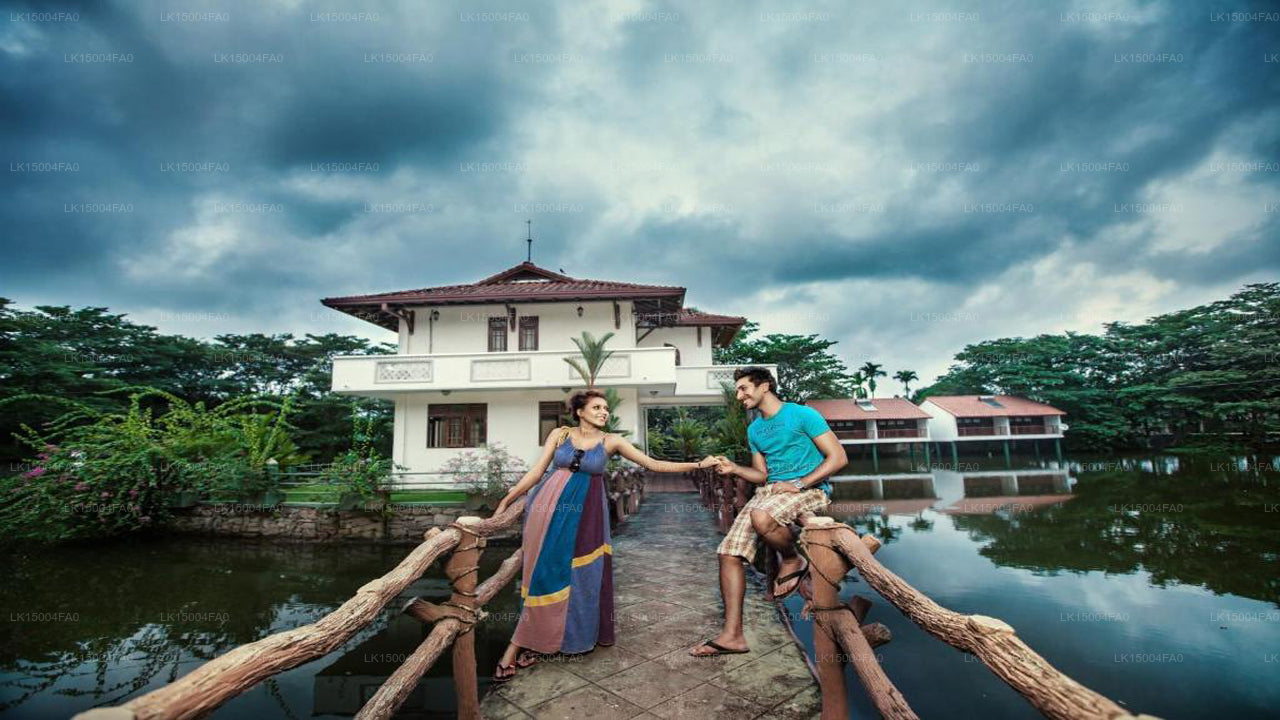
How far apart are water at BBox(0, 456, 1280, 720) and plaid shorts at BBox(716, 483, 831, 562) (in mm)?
3251

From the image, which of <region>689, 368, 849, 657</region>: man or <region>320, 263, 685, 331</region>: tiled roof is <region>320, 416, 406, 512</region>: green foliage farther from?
<region>689, 368, 849, 657</region>: man

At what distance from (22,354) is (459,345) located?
62.7ft

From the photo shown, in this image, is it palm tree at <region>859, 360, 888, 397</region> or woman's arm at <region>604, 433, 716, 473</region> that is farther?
palm tree at <region>859, 360, 888, 397</region>

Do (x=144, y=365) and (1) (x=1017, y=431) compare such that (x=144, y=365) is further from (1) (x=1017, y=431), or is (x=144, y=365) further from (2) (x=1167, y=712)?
(1) (x=1017, y=431)

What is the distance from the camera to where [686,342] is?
1930cm

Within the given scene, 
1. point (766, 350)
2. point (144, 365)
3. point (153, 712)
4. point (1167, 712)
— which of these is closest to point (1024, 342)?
point (766, 350)

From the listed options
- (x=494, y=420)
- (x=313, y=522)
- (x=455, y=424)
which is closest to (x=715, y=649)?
(x=313, y=522)

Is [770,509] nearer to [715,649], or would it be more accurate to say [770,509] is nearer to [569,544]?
[715,649]

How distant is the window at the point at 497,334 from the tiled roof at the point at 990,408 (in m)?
30.6

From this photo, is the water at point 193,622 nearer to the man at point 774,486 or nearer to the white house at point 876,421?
the man at point 774,486

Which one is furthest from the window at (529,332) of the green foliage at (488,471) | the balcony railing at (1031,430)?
the balcony railing at (1031,430)

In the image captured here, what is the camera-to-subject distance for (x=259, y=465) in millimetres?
13430

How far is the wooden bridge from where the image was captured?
1740mm

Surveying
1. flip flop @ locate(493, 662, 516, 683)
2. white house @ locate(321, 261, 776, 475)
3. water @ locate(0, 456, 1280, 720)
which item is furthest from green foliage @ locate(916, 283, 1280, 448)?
flip flop @ locate(493, 662, 516, 683)
